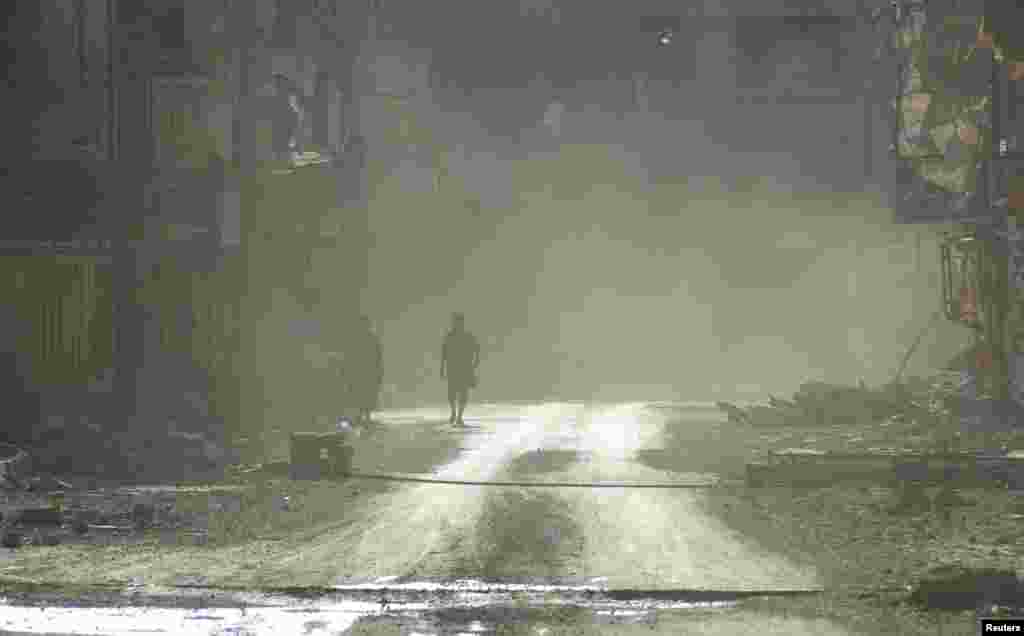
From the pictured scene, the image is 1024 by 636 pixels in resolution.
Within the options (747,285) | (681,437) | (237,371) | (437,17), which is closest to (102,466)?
(237,371)

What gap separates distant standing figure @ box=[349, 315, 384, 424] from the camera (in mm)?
25812

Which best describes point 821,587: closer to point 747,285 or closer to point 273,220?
point 273,220

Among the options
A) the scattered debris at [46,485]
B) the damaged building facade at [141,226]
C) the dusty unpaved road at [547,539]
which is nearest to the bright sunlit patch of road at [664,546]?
the dusty unpaved road at [547,539]

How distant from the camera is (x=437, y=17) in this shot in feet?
175

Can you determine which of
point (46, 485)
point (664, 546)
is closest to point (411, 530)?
point (664, 546)

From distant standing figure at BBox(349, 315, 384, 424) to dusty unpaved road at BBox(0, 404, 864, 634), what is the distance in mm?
9719

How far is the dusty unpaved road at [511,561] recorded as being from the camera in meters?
8.52

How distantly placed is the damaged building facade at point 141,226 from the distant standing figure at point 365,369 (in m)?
1.01

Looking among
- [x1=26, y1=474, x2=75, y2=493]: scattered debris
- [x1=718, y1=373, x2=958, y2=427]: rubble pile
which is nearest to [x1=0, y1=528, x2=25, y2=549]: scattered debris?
[x1=26, y1=474, x2=75, y2=493]: scattered debris

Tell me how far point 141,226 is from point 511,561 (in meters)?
14.8

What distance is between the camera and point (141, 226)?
23.5 meters

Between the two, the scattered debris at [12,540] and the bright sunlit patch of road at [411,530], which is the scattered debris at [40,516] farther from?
the bright sunlit patch of road at [411,530]

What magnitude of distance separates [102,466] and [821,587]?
427 inches

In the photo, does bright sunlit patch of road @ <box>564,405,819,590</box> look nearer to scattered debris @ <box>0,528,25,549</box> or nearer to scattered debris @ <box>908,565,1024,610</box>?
scattered debris @ <box>908,565,1024,610</box>
